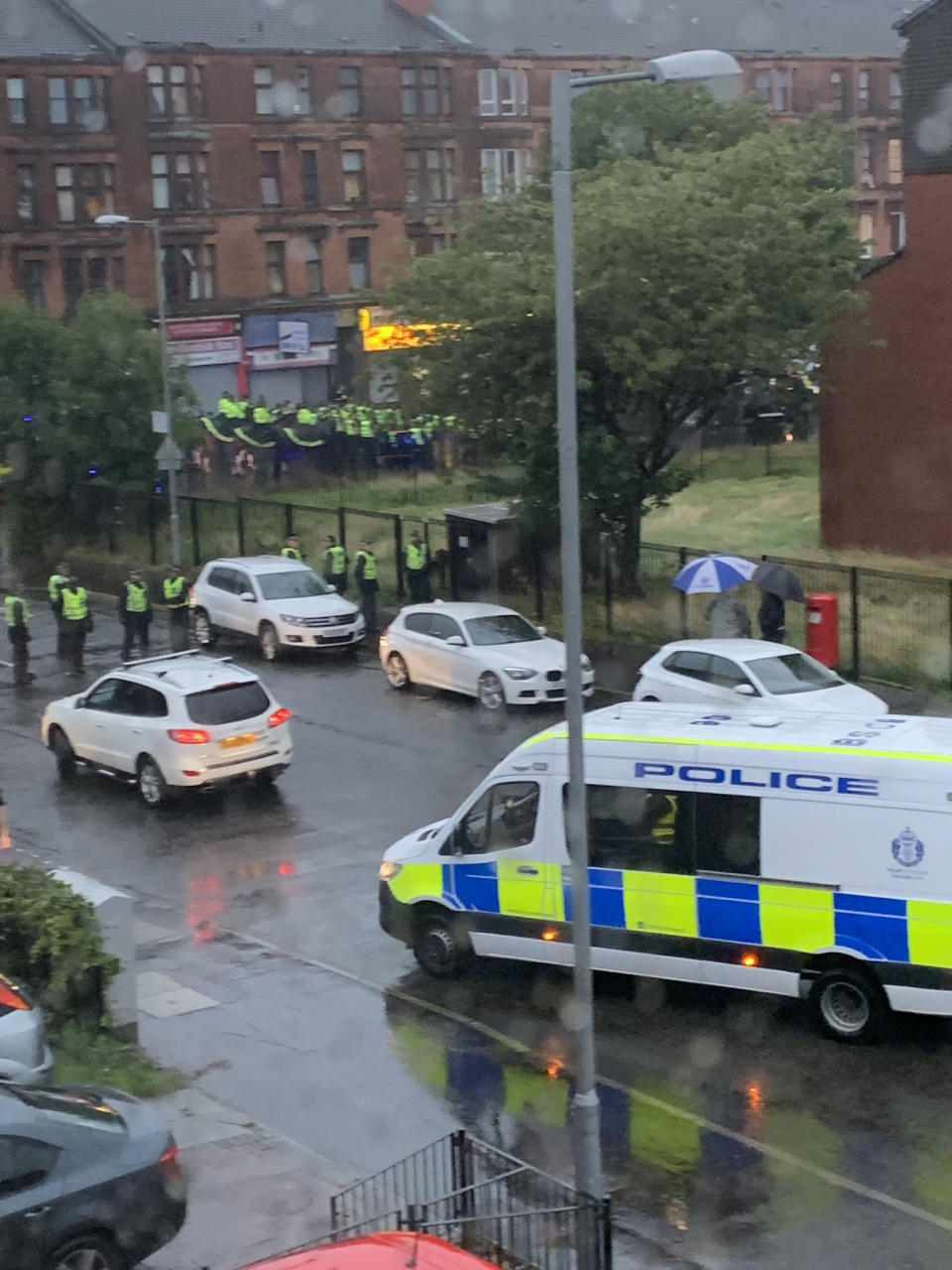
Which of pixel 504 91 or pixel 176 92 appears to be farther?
pixel 504 91

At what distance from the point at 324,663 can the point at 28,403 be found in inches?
588

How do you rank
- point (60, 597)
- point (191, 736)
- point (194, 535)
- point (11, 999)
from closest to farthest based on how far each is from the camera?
point (11, 999) < point (191, 736) < point (60, 597) < point (194, 535)

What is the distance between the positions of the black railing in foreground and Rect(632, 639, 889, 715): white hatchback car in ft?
36.8

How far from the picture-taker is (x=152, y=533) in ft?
128

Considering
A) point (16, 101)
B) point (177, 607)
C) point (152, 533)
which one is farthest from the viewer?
point (16, 101)

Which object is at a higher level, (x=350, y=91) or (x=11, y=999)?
(x=350, y=91)

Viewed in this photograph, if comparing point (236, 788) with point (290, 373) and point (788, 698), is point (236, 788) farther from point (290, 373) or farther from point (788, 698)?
point (290, 373)

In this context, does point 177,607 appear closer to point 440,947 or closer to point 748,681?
point 748,681

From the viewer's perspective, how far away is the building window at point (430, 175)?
6625 centimetres

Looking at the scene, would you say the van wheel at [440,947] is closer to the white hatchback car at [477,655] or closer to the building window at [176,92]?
the white hatchback car at [477,655]

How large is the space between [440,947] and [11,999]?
3802 mm

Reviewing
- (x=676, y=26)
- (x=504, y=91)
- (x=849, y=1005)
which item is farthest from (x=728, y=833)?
(x=676, y=26)

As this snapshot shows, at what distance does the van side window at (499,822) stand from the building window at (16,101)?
4856cm

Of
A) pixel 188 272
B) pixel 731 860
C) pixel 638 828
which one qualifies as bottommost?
pixel 731 860
